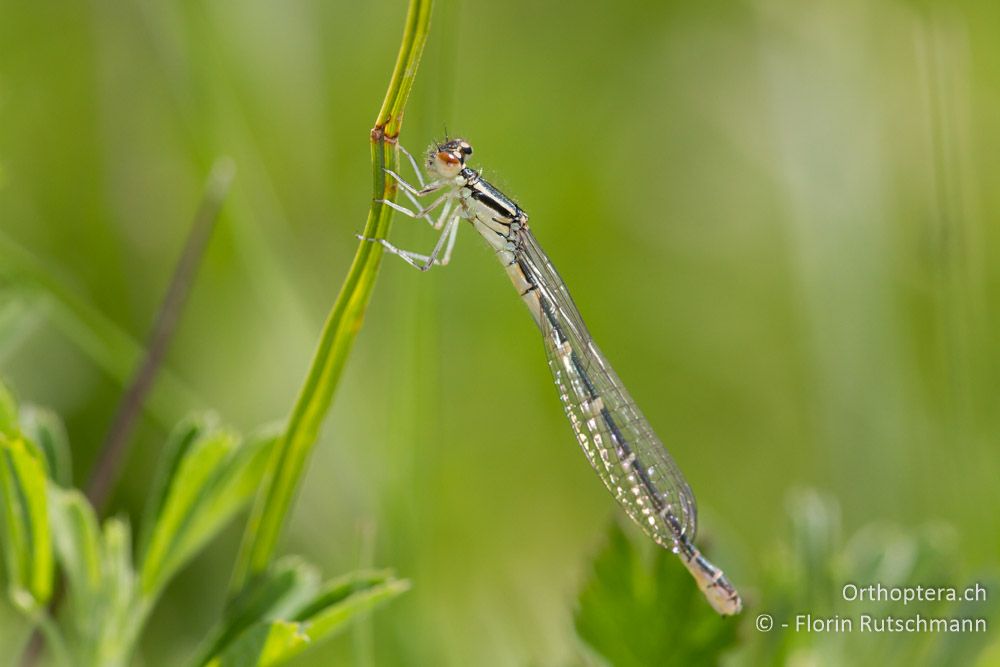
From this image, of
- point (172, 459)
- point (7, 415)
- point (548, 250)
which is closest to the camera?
point (7, 415)

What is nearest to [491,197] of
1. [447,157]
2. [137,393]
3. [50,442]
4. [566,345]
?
[447,157]

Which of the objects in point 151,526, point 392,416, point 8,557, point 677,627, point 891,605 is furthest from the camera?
point 392,416

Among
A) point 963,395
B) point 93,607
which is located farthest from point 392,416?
point 963,395

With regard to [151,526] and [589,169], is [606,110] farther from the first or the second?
[151,526]

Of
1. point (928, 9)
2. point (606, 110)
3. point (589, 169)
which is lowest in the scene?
point (589, 169)

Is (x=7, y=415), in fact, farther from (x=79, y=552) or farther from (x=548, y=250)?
(x=548, y=250)

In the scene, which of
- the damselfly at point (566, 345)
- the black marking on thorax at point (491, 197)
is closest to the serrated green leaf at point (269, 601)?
the damselfly at point (566, 345)
